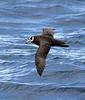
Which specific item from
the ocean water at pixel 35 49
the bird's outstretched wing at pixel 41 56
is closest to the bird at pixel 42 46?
the bird's outstretched wing at pixel 41 56

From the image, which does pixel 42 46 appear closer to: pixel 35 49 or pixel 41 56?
pixel 41 56

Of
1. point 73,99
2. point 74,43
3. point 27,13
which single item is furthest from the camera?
point 27,13

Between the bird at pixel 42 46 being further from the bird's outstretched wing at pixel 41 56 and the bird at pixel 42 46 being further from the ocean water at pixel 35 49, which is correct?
the ocean water at pixel 35 49

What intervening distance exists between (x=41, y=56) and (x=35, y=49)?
632cm

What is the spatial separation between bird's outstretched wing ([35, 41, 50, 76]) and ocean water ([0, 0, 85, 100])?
3.24 m

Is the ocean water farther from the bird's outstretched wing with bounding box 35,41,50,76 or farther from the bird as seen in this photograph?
the bird's outstretched wing with bounding box 35,41,50,76

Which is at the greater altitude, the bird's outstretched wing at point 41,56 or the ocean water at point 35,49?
the bird's outstretched wing at point 41,56

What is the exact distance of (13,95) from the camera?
17.5 m

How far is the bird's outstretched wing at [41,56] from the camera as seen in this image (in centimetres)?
1388

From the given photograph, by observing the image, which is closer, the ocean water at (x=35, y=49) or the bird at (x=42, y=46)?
the bird at (x=42, y=46)

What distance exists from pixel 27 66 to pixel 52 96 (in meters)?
2.04

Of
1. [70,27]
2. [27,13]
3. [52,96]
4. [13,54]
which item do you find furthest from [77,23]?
[52,96]

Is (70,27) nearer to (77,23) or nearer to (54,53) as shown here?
(77,23)

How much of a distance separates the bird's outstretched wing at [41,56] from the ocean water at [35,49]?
3238 millimetres
